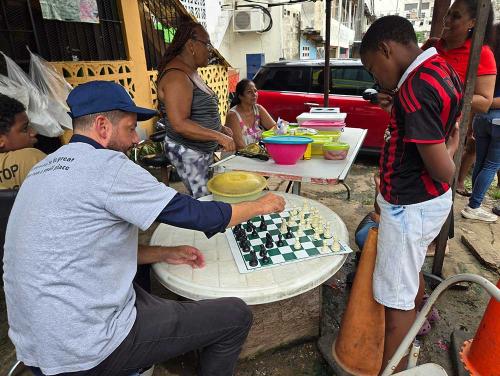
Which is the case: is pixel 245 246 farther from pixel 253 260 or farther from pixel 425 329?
pixel 425 329

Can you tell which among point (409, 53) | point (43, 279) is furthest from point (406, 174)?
point (43, 279)

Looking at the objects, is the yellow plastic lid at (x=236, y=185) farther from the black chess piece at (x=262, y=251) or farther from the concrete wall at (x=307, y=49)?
the concrete wall at (x=307, y=49)

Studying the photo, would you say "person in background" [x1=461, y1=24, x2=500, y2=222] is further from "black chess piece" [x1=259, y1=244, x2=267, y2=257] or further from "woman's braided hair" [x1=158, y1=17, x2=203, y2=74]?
"black chess piece" [x1=259, y1=244, x2=267, y2=257]

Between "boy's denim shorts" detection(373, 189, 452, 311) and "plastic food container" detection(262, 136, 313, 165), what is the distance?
0.93 m

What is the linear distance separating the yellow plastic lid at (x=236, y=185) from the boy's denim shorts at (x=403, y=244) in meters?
0.70

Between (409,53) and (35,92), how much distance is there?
3.31m

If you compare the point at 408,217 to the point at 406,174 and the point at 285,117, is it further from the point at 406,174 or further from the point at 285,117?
the point at 285,117

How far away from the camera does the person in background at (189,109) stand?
2453 millimetres

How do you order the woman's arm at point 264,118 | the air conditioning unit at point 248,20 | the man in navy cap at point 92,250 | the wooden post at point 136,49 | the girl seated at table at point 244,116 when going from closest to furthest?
→ the man in navy cap at point 92,250 → the girl seated at table at point 244,116 → the woman's arm at point 264,118 → the wooden post at point 136,49 → the air conditioning unit at point 248,20

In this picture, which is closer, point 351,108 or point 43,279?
point 43,279

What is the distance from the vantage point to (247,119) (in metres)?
3.83

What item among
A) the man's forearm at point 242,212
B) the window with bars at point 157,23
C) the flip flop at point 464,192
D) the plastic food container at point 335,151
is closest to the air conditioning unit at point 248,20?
the window with bars at point 157,23

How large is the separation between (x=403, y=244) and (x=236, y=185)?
3.05ft

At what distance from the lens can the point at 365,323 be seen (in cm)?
175
